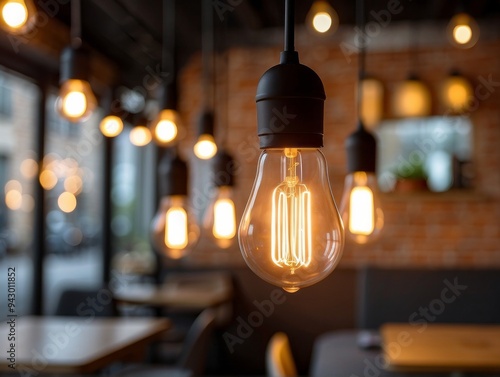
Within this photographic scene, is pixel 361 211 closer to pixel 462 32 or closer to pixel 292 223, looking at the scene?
pixel 292 223

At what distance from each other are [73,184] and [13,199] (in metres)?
1.05

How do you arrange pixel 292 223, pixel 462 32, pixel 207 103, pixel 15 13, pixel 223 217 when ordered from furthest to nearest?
pixel 207 103
pixel 462 32
pixel 223 217
pixel 15 13
pixel 292 223

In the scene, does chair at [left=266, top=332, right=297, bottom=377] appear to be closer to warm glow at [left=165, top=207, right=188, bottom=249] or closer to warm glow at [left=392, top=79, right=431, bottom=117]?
warm glow at [left=165, top=207, right=188, bottom=249]

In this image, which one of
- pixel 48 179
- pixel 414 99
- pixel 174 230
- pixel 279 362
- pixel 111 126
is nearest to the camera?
pixel 279 362

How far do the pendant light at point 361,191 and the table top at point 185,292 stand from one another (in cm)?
276

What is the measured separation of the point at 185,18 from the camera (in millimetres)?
5121

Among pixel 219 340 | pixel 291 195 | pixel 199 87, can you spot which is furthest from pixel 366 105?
pixel 291 195

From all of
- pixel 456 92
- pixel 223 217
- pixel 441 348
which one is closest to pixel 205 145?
pixel 223 217

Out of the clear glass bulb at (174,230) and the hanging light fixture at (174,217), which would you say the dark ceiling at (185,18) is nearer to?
the hanging light fixture at (174,217)

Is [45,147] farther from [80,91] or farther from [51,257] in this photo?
[80,91]

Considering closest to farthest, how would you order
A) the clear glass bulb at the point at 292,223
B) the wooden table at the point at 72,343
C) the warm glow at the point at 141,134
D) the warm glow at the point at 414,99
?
the clear glass bulb at the point at 292,223
the wooden table at the point at 72,343
the warm glow at the point at 141,134
the warm glow at the point at 414,99

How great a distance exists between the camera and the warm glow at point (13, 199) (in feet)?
12.2

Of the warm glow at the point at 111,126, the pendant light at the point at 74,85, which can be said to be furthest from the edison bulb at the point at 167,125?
the pendant light at the point at 74,85

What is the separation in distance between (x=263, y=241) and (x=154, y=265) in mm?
5407
